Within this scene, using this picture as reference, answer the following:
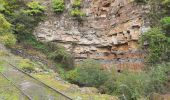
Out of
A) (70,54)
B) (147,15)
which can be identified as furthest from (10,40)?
(147,15)

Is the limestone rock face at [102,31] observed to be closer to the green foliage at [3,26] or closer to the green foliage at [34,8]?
the green foliage at [34,8]

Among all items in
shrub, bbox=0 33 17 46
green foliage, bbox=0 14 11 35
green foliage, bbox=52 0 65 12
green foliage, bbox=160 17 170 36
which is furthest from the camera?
green foliage, bbox=52 0 65 12

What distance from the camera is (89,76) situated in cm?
1995

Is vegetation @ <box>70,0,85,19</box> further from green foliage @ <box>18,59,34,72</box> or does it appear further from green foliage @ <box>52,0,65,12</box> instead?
green foliage @ <box>18,59,34,72</box>

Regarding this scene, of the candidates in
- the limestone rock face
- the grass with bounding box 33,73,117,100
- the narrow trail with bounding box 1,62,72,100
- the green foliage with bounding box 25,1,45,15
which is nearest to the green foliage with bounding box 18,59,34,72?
the narrow trail with bounding box 1,62,72,100

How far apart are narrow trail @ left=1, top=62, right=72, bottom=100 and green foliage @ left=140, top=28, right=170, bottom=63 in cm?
881

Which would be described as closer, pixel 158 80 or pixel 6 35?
pixel 158 80

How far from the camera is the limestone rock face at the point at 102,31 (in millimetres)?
23625

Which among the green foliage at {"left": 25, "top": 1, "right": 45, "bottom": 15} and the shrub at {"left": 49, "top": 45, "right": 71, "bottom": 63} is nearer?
the shrub at {"left": 49, "top": 45, "right": 71, "bottom": 63}

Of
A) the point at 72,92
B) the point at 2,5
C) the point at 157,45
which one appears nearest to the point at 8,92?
the point at 72,92

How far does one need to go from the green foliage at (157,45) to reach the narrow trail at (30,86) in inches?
347

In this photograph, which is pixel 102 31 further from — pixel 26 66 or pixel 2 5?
pixel 26 66

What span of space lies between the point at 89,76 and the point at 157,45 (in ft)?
16.9

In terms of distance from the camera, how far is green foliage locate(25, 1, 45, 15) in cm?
2883
